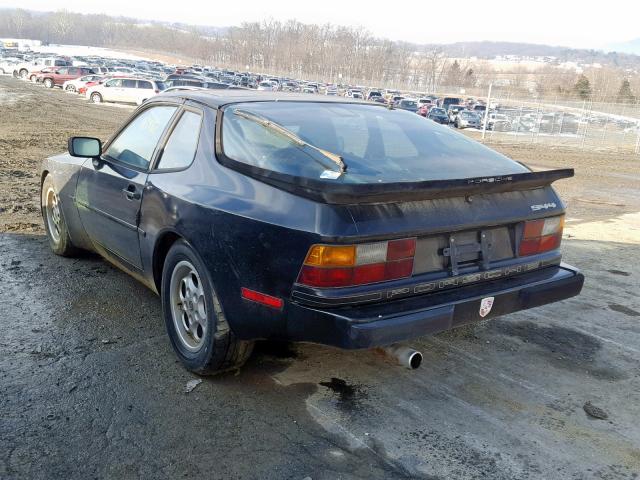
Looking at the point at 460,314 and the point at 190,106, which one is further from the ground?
the point at 190,106

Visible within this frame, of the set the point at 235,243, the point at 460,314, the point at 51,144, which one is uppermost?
the point at 235,243

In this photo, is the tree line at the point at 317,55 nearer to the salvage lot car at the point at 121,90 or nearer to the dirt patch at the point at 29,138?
the salvage lot car at the point at 121,90

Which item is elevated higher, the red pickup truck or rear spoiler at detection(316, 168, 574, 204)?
rear spoiler at detection(316, 168, 574, 204)

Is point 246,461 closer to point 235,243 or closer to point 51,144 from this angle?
point 235,243

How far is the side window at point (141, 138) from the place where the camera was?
171 inches

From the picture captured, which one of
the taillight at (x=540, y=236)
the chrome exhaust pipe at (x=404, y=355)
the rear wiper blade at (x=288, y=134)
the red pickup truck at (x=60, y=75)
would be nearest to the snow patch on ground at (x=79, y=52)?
the red pickup truck at (x=60, y=75)

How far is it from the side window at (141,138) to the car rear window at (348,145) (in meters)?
0.72

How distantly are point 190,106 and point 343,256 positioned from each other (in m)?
1.78

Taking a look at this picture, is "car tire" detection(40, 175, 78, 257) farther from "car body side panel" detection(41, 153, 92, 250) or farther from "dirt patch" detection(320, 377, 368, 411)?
"dirt patch" detection(320, 377, 368, 411)

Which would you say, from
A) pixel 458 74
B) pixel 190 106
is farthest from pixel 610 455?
pixel 458 74

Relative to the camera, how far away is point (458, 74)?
4732 inches

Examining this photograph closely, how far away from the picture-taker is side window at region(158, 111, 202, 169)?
12.8ft

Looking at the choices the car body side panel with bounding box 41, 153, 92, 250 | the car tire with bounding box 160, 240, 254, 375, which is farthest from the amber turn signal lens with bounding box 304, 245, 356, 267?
the car body side panel with bounding box 41, 153, 92, 250

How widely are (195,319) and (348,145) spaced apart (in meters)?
1.40
